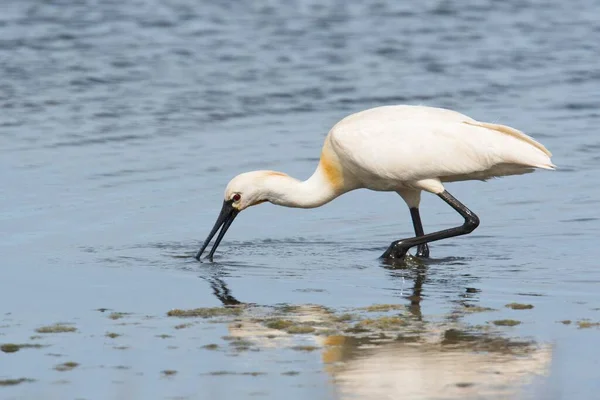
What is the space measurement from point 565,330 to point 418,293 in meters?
1.73

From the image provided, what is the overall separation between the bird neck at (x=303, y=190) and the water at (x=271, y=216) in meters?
0.39

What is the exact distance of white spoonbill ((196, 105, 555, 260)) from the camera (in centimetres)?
1155

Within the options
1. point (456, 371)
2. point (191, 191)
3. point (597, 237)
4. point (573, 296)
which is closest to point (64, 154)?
point (191, 191)

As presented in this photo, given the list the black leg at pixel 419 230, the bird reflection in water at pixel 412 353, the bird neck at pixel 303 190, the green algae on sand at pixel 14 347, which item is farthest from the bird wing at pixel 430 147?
the green algae on sand at pixel 14 347

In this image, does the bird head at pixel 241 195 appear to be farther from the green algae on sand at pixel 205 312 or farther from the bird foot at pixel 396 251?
the green algae on sand at pixel 205 312

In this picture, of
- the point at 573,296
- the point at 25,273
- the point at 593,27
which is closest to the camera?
the point at 573,296

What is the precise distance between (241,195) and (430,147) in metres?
1.66

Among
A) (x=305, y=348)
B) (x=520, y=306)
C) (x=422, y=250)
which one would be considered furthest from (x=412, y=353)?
(x=422, y=250)

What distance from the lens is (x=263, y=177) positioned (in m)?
12.1

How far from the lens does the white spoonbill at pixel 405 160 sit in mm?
11555

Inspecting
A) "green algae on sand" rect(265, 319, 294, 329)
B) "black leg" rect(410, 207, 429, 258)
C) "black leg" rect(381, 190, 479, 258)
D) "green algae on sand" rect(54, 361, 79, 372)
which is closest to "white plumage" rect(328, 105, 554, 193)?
"black leg" rect(381, 190, 479, 258)

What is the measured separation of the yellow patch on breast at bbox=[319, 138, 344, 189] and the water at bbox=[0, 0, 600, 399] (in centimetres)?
55

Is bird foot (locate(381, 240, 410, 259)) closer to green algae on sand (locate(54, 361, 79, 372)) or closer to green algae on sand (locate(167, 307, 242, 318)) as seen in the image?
green algae on sand (locate(167, 307, 242, 318))

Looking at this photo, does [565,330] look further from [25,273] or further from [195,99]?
[195,99]
